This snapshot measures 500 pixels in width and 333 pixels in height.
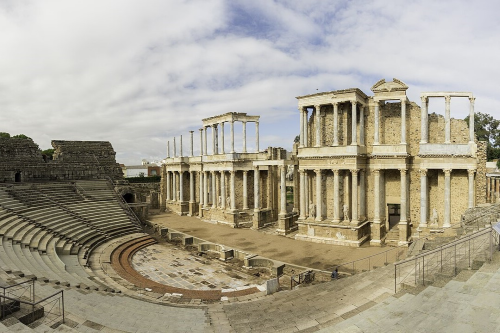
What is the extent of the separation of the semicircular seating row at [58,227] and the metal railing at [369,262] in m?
11.5

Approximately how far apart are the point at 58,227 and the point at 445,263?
70.7 feet

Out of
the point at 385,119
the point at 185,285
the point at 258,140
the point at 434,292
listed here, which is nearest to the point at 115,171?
the point at 258,140

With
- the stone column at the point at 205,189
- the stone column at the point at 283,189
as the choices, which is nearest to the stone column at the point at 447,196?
the stone column at the point at 283,189


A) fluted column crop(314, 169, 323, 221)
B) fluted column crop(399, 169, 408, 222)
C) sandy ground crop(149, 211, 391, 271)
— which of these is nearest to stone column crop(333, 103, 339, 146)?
fluted column crop(314, 169, 323, 221)

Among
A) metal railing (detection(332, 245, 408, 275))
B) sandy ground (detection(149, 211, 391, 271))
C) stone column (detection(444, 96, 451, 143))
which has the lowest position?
sandy ground (detection(149, 211, 391, 271))

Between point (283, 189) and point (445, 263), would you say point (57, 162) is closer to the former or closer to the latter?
point (283, 189)

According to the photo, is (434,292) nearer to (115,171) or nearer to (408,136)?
(408,136)

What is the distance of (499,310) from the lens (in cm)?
700

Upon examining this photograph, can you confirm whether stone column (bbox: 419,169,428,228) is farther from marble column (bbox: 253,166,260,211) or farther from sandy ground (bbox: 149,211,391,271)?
marble column (bbox: 253,166,260,211)

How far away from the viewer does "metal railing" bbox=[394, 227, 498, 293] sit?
10.1 meters

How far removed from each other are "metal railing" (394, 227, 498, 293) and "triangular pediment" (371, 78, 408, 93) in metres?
12.2

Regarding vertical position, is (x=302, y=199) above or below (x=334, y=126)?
below

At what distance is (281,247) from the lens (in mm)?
22141

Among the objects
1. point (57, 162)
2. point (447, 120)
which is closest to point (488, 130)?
point (447, 120)
